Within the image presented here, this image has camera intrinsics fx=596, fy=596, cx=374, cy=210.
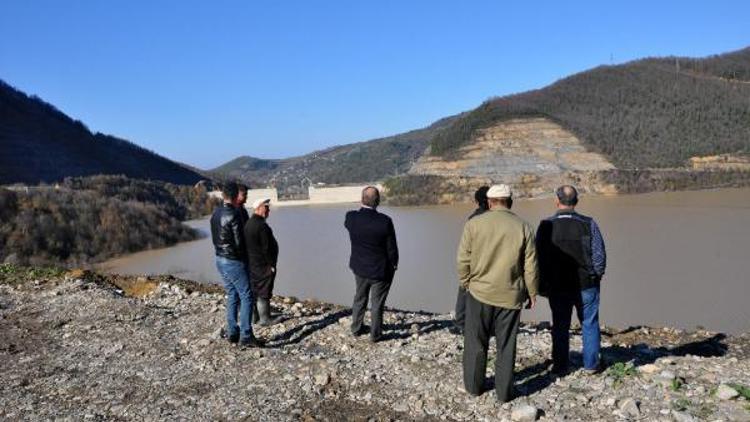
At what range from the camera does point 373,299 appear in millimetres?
5500

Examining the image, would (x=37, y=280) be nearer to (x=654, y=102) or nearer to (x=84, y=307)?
(x=84, y=307)

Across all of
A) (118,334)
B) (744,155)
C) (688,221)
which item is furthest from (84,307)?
(744,155)

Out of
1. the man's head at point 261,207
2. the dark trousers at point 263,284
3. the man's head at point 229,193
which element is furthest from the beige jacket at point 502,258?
the dark trousers at point 263,284

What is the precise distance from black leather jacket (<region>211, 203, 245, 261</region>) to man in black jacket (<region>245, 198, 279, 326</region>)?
19.5 inches

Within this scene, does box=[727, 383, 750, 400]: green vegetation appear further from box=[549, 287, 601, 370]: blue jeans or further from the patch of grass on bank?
the patch of grass on bank

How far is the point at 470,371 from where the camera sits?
420 cm

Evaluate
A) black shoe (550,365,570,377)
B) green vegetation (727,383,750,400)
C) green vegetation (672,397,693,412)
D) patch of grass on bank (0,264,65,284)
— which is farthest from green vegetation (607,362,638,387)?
patch of grass on bank (0,264,65,284)

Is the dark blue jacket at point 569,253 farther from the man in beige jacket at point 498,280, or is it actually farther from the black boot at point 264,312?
the black boot at point 264,312

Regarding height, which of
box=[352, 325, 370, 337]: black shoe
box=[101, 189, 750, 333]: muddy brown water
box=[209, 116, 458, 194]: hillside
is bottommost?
box=[101, 189, 750, 333]: muddy brown water

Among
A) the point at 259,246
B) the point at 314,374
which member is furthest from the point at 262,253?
the point at 314,374

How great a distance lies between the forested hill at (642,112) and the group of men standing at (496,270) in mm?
51252

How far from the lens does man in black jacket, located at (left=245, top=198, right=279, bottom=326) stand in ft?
19.7

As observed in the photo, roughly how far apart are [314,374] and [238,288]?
3.73 feet

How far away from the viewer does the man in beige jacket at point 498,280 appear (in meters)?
3.93
